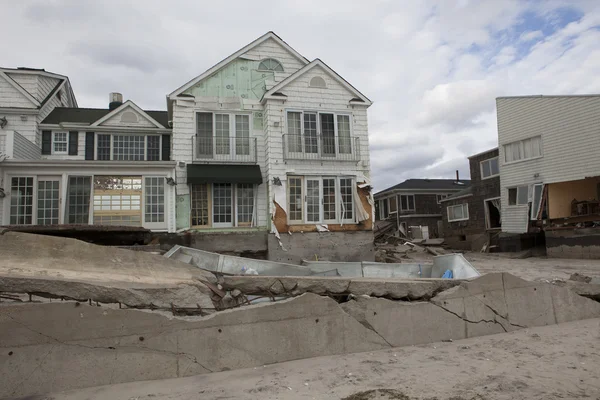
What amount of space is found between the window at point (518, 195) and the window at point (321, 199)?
36.9 feet

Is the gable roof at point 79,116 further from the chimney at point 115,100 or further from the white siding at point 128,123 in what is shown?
the chimney at point 115,100

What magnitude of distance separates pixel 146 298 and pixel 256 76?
1382 cm

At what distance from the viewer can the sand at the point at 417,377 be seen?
4148 mm

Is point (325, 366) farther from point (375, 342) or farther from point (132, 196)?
point (132, 196)

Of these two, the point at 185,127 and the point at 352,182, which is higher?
the point at 185,127

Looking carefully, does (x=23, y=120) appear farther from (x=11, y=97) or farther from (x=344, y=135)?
(x=344, y=135)

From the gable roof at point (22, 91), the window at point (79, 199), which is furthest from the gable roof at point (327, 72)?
the gable roof at point (22, 91)

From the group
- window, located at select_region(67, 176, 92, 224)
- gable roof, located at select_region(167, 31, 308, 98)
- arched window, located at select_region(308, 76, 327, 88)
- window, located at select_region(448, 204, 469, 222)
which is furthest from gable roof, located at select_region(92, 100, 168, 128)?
window, located at select_region(448, 204, 469, 222)

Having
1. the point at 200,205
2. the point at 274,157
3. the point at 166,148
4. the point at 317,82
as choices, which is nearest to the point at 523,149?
the point at 317,82

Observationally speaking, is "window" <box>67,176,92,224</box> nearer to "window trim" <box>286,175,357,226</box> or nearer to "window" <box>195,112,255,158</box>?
"window" <box>195,112,255,158</box>

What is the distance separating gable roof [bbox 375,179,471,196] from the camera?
35.7m

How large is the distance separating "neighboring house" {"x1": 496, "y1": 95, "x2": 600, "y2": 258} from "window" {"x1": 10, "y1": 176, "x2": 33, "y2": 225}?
72.8 feet

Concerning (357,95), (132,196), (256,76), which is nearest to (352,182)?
(357,95)

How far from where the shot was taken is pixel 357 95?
1700cm
